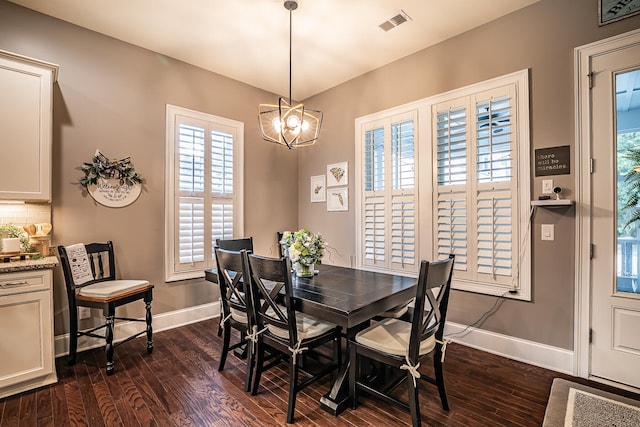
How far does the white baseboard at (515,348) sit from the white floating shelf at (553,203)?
1.20m

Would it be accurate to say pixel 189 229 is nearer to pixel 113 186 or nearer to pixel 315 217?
pixel 113 186

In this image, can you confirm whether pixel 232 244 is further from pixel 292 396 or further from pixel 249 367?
pixel 292 396

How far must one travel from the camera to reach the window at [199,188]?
11.5 feet

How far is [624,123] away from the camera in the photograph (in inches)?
90.2

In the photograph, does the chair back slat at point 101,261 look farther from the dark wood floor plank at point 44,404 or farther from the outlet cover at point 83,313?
the dark wood floor plank at point 44,404

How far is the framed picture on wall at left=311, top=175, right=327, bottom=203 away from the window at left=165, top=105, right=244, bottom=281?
43.1 inches

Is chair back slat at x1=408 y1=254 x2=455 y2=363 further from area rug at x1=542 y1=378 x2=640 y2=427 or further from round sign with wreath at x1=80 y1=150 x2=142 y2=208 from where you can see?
round sign with wreath at x1=80 y1=150 x2=142 y2=208

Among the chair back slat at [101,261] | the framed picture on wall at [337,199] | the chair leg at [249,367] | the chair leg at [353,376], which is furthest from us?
the framed picture on wall at [337,199]

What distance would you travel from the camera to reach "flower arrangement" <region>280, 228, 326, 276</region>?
2529 mm

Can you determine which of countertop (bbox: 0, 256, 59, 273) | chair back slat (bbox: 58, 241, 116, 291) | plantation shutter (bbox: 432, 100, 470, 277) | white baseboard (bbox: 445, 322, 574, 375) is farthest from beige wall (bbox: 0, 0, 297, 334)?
white baseboard (bbox: 445, 322, 574, 375)

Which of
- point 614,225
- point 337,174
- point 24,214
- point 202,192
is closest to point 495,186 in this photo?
point 614,225

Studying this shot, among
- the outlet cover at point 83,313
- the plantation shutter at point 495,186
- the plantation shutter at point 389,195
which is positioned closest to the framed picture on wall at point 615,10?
the plantation shutter at point 495,186

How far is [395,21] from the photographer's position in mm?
2906

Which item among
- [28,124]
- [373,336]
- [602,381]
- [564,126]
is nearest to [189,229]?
[28,124]
